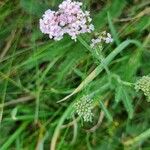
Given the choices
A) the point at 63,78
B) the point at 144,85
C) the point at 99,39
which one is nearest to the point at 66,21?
the point at 99,39

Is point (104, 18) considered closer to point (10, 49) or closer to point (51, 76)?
point (51, 76)

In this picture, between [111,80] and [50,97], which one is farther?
[50,97]

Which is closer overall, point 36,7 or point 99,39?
point 99,39

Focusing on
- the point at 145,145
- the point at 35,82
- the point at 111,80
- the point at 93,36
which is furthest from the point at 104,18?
the point at 145,145

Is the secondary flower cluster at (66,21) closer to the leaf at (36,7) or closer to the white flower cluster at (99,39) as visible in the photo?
the white flower cluster at (99,39)

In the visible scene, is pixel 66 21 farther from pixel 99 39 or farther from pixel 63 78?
pixel 63 78

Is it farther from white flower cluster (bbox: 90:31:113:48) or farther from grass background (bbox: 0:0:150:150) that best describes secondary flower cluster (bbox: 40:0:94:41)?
grass background (bbox: 0:0:150:150)

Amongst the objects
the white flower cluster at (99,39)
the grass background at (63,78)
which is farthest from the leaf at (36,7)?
the white flower cluster at (99,39)

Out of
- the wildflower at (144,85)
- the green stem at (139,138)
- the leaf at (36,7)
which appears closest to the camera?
the wildflower at (144,85)
